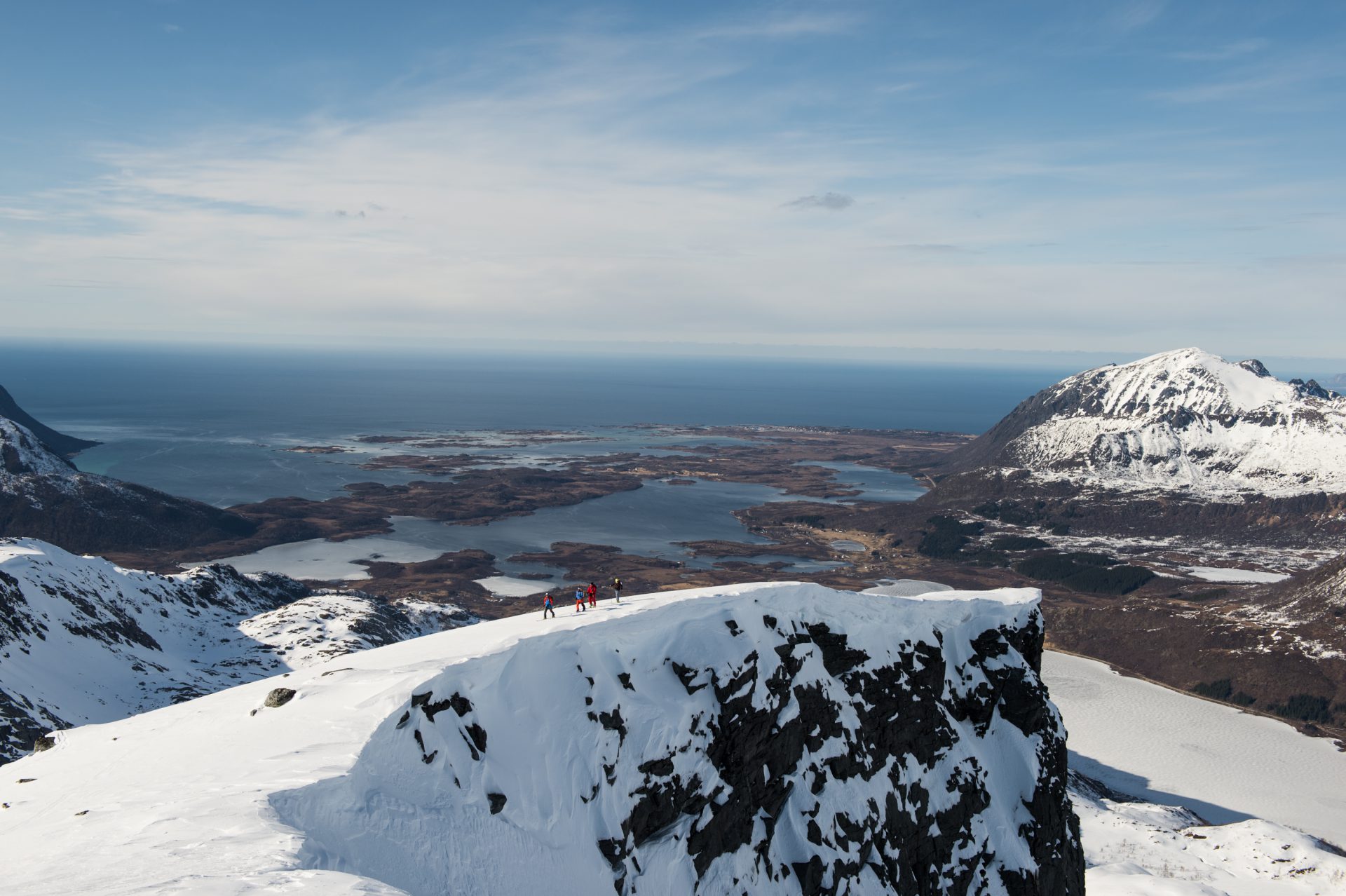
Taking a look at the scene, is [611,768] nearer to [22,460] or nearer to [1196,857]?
[1196,857]

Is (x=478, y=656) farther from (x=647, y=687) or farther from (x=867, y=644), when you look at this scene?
(x=867, y=644)

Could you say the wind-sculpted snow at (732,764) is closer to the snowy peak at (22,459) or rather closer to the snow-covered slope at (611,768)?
the snow-covered slope at (611,768)

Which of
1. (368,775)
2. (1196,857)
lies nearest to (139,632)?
(368,775)

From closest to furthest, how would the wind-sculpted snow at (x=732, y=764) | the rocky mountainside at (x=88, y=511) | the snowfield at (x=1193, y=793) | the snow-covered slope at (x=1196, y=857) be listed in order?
the wind-sculpted snow at (x=732, y=764)
the snow-covered slope at (x=1196, y=857)
the snowfield at (x=1193, y=793)
the rocky mountainside at (x=88, y=511)

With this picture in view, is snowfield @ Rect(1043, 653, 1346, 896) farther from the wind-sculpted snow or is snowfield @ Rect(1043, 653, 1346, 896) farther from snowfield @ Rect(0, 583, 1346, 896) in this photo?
the wind-sculpted snow

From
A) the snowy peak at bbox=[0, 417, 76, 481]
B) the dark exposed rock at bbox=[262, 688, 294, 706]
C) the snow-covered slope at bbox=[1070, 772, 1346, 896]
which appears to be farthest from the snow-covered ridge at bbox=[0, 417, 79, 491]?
the snow-covered slope at bbox=[1070, 772, 1346, 896]

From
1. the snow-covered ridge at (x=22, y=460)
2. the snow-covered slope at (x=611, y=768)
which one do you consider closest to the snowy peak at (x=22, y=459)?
the snow-covered ridge at (x=22, y=460)
